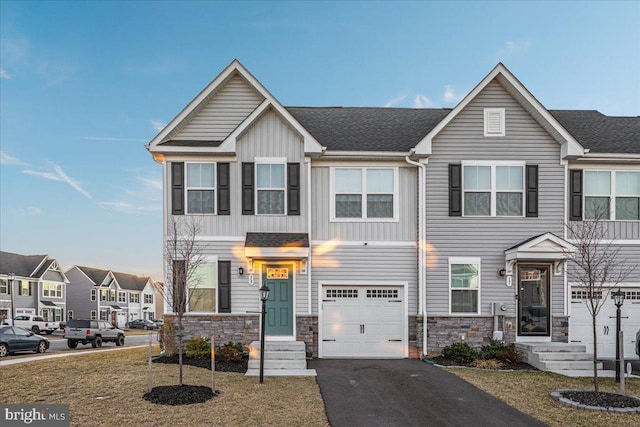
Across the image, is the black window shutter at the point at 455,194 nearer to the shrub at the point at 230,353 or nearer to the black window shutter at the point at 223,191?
the black window shutter at the point at 223,191

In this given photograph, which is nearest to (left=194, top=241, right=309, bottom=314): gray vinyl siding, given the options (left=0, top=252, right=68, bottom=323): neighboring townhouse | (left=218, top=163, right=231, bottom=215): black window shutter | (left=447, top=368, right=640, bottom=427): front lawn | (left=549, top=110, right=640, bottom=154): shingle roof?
(left=218, top=163, right=231, bottom=215): black window shutter

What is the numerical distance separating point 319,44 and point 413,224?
9739 mm

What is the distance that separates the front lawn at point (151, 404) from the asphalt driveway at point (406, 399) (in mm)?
501

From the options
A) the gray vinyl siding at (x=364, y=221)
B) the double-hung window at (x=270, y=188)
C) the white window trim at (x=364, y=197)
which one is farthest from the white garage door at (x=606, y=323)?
the double-hung window at (x=270, y=188)

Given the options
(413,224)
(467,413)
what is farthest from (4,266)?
(467,413)

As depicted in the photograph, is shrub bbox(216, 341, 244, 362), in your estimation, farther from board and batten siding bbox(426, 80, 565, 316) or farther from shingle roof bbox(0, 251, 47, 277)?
shingle roof bbox(0, 251, 47, 277)

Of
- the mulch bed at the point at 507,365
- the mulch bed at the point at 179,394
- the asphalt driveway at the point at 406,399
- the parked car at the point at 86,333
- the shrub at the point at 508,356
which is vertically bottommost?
the parked car at the point at 86,333

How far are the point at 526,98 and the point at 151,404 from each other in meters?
13.3

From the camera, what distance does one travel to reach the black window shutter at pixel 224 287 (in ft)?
44.9

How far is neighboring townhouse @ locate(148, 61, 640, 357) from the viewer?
1380 cm

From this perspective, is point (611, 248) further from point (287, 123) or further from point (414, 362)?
point (287, 123)

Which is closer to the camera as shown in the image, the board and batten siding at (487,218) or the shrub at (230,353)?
the shrub at (230,353)

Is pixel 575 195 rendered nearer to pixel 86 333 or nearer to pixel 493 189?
pixel 493 189

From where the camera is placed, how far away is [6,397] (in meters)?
9.04
